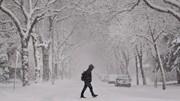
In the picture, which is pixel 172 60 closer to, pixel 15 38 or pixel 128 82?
pixel 128 82

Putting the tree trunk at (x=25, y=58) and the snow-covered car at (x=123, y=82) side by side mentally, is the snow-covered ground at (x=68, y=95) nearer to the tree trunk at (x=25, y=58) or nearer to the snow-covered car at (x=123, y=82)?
the tree trunk at (x=25, y=58)

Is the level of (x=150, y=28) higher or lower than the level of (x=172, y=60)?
higher

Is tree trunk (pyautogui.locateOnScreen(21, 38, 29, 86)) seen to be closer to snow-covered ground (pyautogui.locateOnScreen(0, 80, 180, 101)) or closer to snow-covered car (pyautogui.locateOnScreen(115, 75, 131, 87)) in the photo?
snow-covered ground (pyautogui.locateOnScreen(0, 80, 180, 101))

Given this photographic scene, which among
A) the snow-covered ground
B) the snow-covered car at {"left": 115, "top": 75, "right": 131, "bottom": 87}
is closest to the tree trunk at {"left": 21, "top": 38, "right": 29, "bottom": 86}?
the snow-covered ground

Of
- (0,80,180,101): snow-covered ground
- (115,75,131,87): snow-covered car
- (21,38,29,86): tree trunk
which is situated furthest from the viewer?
(115,75,131,87): snow-covered car

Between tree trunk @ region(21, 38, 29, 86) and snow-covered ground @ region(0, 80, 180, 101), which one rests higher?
tree trunk @ region(21, 38, 29, 86)

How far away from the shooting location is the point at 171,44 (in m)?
34.9

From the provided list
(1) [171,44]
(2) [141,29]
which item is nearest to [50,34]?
(2) [141,29]

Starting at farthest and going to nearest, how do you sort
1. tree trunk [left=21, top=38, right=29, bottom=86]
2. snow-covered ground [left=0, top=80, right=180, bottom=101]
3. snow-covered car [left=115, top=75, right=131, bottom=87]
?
snow-covered car [left=115, top=75, right=131, bottom=87], tree trunk [left=21, top=38, right=29, bottom=86], snow-covered ground [left=0, top=80, right=180, bottom=101]

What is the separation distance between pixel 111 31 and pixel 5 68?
16.7 metres

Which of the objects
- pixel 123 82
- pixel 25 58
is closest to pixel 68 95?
pixel 25 58

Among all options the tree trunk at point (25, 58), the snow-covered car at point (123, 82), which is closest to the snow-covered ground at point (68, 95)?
the tree trunk at point (25, 58)

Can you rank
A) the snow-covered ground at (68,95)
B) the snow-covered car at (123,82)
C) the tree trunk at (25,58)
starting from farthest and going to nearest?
1. the snow-covered car at (123,82)
2. the tree trunk at (25,58)
3. the snow-covered ground at (68,95)

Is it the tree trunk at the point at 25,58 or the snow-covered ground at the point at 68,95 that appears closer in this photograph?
the snow-covered ground at the point at 68,95
